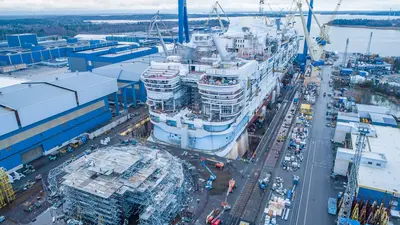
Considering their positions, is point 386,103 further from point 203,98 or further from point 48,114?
point 48,114

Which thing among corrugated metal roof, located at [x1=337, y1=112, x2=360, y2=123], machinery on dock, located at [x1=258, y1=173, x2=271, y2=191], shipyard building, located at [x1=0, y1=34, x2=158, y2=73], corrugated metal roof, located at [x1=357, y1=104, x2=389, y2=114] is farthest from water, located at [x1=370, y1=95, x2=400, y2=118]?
shipyard building, located at [x1=0, y1=34, x2=158, y2=73]

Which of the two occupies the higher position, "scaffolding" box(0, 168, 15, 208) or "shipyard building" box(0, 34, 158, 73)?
"shipyard building" box(0, 34, 158, 73)

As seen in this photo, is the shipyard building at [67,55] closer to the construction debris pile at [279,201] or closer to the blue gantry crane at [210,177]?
the blue gantry crane at [210,177]

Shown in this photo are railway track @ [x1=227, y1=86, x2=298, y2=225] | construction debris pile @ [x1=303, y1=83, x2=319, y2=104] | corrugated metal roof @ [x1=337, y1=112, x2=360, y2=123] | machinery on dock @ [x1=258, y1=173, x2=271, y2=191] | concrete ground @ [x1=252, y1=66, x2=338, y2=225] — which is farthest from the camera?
construction debris pile @ [x1=303, y1=83, x2=319, y2=104]

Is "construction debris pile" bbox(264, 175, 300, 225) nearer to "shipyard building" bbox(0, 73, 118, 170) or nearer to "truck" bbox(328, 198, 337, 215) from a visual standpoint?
"truck" bbox(328, 198, 337, 215)

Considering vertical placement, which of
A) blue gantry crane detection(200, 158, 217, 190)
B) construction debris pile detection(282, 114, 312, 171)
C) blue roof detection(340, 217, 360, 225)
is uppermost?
blue gantry crane detection(200, 158, 217, 190)

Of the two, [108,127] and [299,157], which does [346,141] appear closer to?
[299,157]

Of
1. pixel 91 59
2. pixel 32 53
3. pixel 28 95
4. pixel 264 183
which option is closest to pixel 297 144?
pixel 264 183

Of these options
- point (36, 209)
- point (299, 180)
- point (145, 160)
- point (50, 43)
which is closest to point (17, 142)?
point (36, 209)
